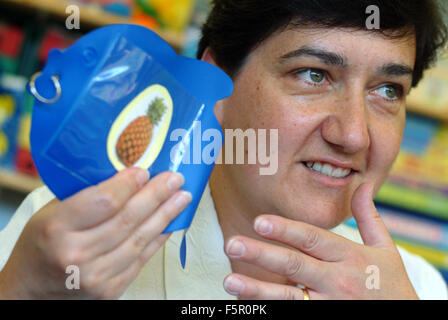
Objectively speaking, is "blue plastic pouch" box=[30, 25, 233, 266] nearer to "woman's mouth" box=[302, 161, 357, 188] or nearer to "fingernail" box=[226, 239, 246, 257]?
"fingernail" box=[226, 239, 246, 257]

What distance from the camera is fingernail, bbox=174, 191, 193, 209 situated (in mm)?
656

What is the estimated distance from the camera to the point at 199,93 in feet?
2.38

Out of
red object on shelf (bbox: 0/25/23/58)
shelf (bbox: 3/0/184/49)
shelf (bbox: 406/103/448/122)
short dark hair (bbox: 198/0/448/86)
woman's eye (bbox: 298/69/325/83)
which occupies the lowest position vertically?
woman's eye (bbox: 298/69/325/83)

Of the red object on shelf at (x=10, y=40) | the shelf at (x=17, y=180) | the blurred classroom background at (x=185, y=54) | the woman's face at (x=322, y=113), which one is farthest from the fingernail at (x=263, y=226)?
the red object on shelf at (x=10, y=40)

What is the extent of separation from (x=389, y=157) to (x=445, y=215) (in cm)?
149

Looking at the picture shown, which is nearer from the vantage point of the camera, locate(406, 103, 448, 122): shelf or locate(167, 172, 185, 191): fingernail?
locate(167, 172, 185, 191): fingernail

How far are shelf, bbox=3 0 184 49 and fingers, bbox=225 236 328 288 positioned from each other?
142 cm

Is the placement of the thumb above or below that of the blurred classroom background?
below

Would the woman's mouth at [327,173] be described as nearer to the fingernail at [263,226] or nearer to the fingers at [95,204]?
the fingernail at [263,226]

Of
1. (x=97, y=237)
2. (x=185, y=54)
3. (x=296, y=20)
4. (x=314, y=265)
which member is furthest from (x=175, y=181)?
(x=185, y=54)

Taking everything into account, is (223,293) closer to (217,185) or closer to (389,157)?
(217,185)

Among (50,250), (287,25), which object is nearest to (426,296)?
(287,25)

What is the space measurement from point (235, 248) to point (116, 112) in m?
0.24

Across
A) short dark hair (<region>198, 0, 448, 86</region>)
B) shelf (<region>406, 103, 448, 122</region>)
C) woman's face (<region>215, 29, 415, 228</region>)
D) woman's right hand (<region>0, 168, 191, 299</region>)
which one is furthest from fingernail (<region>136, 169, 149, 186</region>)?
shelf (<region>406, 103, 448, 122</region>)
